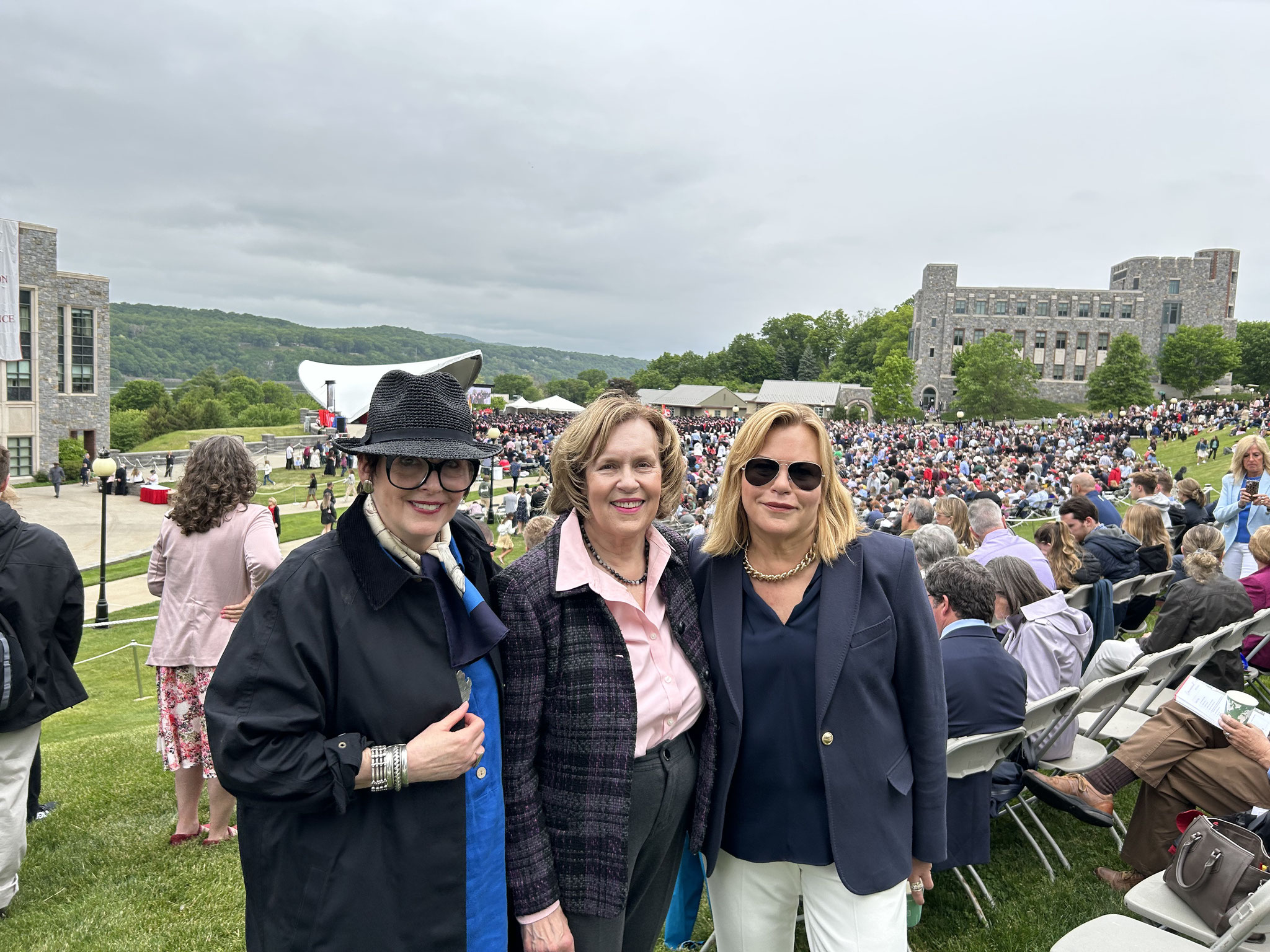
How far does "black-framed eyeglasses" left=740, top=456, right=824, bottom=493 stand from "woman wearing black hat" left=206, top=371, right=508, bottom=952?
882mm

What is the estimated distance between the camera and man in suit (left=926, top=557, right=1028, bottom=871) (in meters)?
3.42

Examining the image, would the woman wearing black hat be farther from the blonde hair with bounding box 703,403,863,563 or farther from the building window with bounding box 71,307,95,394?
the building window with bounding box 71,307,95,394

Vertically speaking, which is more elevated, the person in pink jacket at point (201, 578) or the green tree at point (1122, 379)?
the green tree at point (1122, 379)

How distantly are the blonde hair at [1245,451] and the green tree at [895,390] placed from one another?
231 ft

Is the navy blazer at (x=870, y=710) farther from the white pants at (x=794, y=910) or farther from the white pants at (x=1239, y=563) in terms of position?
the white pants at (x=1239, y=563)

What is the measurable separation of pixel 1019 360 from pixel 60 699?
81.4 m

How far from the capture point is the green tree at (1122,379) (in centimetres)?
7250

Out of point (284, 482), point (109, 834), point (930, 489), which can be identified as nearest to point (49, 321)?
point (284, 482)

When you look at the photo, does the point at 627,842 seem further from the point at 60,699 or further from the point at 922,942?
the point at 60,699

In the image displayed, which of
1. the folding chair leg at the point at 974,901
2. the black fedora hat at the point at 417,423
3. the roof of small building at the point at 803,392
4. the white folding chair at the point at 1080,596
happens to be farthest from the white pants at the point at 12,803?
the roof of small building at the point at 803,392

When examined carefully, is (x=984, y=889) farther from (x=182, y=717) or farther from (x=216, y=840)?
(x=182, y=717)

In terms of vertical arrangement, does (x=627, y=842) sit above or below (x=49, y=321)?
below

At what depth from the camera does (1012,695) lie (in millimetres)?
3479

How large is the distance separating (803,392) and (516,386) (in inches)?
3604
